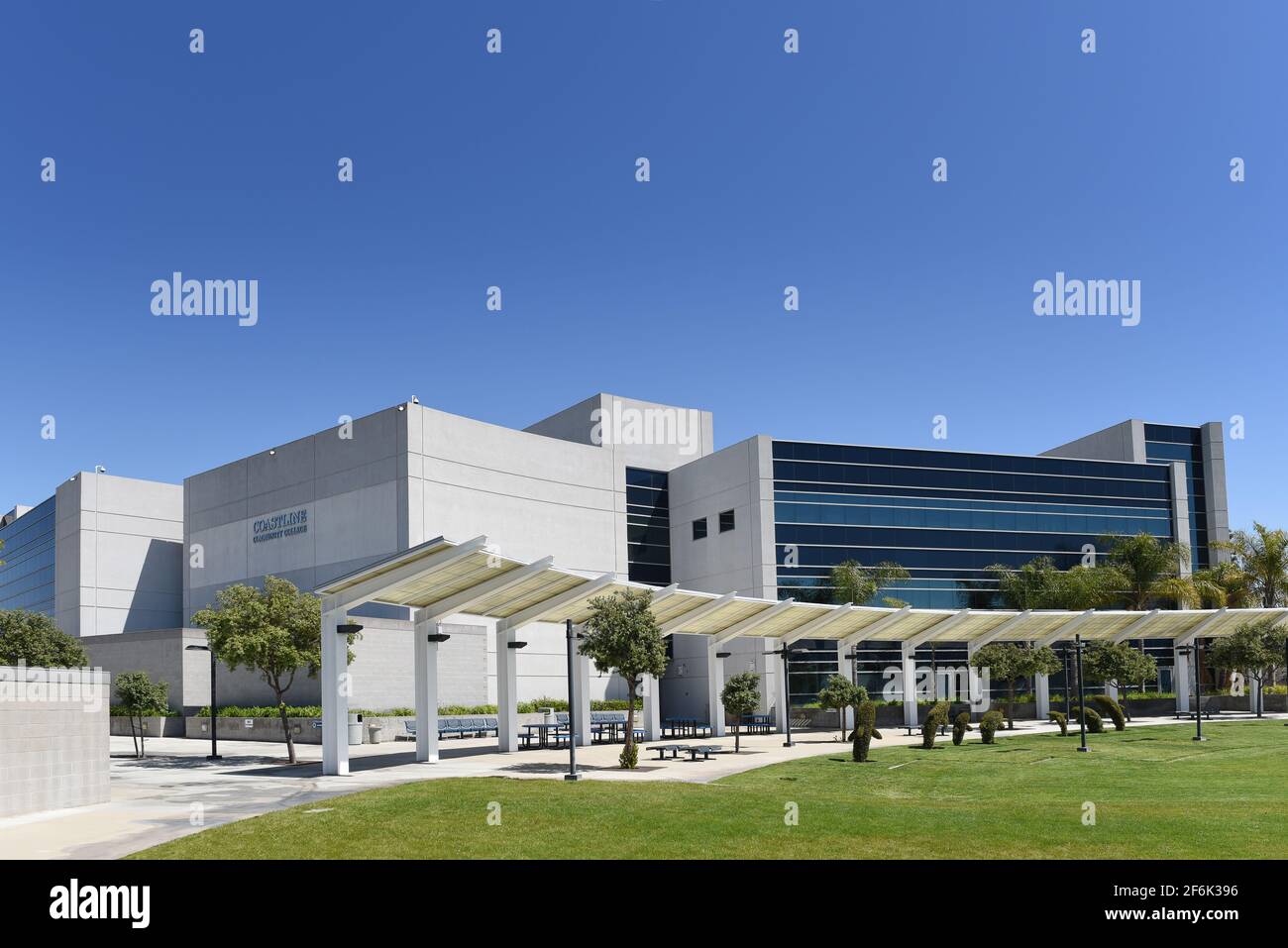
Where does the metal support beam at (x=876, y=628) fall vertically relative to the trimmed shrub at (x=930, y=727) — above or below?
above

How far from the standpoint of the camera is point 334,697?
Answer: 24.0 meters

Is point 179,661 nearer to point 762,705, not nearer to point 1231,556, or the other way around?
point 762,705

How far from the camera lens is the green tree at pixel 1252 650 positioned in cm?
4600

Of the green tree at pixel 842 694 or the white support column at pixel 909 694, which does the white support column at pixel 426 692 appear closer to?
the green tree at pixel 842 694

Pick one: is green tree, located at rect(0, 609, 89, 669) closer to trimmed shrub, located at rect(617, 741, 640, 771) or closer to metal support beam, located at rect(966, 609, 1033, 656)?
trimmed shrub, located at rect(617, 741, 640, 771)

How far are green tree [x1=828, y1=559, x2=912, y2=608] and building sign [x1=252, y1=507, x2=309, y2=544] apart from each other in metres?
27.2

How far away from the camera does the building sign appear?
178ft

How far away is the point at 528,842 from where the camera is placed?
1335cm

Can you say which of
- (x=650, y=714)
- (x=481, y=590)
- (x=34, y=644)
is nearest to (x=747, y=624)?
(x=650, y=714)

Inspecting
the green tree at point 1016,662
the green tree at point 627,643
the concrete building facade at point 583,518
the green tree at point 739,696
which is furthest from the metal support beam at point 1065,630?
the green tree at point 627,643

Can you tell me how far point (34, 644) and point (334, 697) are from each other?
21107mm

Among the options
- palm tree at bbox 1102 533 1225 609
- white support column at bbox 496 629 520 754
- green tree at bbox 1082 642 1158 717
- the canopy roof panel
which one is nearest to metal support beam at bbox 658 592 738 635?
the canopy roof panel

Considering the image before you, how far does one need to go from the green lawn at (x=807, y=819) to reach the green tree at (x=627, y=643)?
3.18 m
